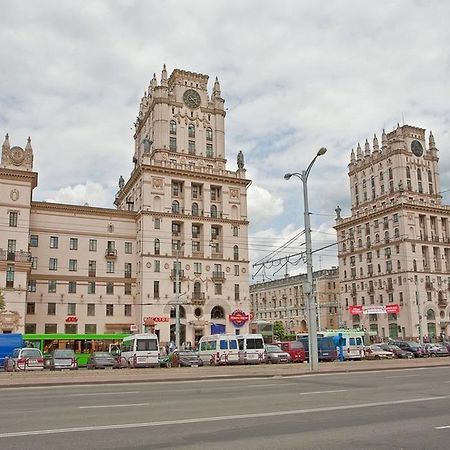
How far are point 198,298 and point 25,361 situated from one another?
35.1 meters

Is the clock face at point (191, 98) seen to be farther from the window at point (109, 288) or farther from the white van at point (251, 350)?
the white van at point (251, 350)

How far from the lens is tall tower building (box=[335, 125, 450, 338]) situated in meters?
87.7

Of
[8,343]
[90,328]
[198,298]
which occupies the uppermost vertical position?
[198,298]

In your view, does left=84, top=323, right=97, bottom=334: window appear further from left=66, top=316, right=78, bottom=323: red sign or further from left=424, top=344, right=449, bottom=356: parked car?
left=424, top=344, right=449, bottom=356: parked car

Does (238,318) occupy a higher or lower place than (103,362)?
higher

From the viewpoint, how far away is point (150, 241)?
6600 centimetres

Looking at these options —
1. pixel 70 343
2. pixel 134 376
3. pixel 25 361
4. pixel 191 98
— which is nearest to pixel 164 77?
pixel 191 98

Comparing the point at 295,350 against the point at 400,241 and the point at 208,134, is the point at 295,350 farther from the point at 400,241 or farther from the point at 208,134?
the point at 400,241

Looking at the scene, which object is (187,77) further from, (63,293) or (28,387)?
(28,387)

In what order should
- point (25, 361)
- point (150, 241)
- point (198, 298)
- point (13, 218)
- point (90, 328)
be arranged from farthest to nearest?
1. point (198, 298)
2. point (150, 241)
3. point (90, 328)
4. point (13, 218)
5. point (25, 361)

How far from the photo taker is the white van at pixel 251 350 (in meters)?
39.4

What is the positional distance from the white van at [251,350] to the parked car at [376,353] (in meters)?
12.4

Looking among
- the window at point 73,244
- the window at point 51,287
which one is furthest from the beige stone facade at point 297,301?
the window at point 51,287

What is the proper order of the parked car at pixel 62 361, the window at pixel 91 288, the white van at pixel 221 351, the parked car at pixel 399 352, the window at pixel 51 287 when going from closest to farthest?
the parked car at pixel 62 361, the white van at pixel 221 351, the parked car at pixel 399 352, the window at pixel 51 287, the window at pixel 91 288
